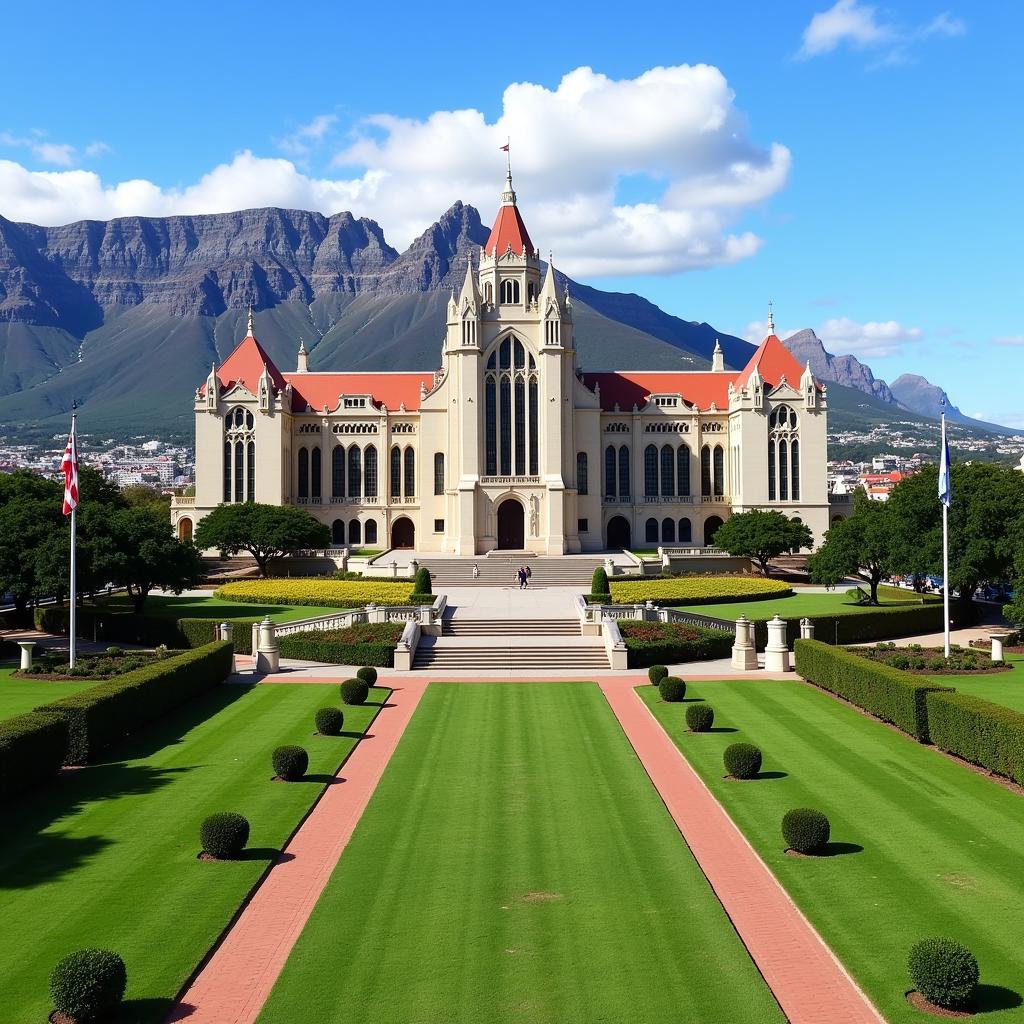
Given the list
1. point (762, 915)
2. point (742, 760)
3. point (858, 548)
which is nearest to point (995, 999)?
point (762, 915)

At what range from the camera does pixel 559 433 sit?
296 ft

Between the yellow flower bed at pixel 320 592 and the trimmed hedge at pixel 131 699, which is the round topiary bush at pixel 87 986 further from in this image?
the yellow flower bed at pixel 320 592

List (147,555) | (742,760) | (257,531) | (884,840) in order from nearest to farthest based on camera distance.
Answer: (884,840), (742,760), (147,555), (257,531)

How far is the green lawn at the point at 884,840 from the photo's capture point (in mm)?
16188

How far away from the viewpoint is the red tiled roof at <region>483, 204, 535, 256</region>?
307 ft

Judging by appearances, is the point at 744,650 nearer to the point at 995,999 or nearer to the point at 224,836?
the point at 224,836

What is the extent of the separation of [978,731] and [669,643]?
2094 centimetres

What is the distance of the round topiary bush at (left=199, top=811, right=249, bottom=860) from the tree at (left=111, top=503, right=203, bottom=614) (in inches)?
1369

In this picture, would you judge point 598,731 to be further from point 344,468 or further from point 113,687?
point 344,468

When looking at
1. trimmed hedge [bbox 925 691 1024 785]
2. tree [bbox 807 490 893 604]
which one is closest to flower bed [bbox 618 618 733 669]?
tree [bbox 807 490 893 604]

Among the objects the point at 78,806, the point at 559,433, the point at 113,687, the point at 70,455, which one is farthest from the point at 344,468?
the point at 78,806

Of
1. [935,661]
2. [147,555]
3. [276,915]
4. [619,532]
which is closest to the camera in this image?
[276,915]

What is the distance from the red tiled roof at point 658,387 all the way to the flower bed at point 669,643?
51.2 metres

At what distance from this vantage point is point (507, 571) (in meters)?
78.1
